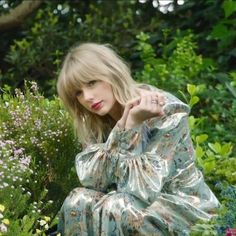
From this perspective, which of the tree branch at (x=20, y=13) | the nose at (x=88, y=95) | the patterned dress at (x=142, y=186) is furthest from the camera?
the tree branch at (x=20, y=13)

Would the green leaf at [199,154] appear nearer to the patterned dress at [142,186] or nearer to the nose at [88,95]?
the patterned dress at [142,186]

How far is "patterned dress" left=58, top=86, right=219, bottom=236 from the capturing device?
424 centimetres

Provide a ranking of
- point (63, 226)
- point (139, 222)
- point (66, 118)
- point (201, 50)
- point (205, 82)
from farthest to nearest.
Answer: point (201, 50) → point (205, 82) → point (66, 118) → point (63, 226) → point (139, 222)

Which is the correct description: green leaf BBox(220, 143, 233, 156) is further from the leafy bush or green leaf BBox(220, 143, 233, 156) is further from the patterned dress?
the patterned dress

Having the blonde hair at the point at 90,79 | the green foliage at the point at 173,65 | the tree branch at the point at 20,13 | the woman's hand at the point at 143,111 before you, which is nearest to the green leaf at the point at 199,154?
the blonde hair at the point at 90,79

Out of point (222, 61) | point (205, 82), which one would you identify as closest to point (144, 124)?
point (205, 82)

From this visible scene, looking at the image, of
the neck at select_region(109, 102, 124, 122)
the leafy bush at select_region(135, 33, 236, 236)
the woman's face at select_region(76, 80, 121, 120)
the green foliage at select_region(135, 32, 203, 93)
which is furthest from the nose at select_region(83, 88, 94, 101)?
the green foliage at select_region(135, 32, 203, 93)

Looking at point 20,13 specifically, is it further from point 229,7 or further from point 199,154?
point 199,154

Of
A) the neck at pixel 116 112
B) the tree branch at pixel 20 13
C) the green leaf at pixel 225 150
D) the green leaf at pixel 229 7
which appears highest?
the tree branch at pixel 20 13

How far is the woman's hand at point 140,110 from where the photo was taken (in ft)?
14.1

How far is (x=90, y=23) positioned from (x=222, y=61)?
59.1 inches

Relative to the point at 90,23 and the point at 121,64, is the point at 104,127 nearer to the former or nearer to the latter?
the point at 121,64

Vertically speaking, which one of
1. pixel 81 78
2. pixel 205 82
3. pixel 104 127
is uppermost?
pixel 81 78

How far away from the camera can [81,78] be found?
14.9 feet
